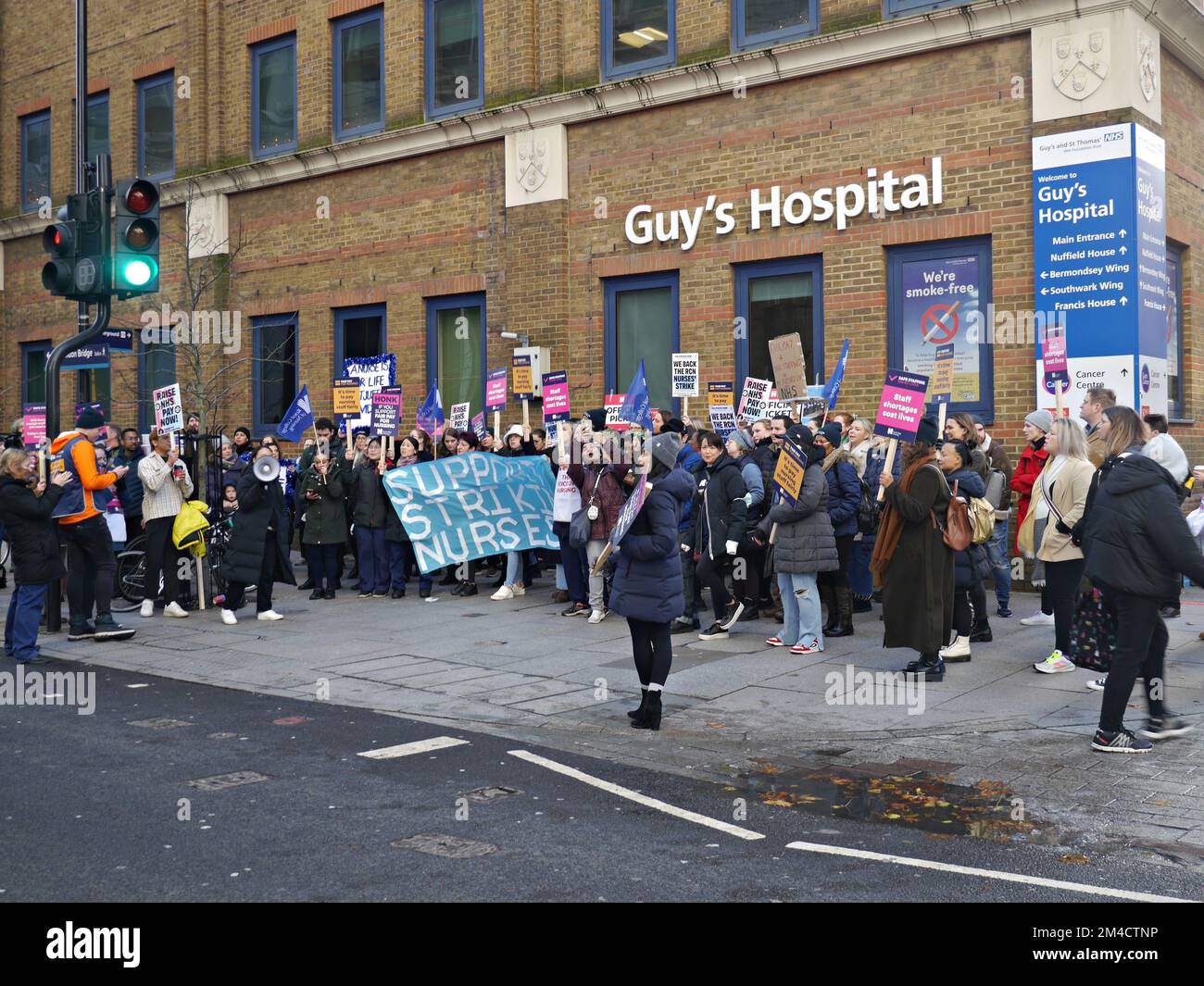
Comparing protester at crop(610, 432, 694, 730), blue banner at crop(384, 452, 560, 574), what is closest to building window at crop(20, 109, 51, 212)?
blue banner at crop(384, 452, 560, 574)

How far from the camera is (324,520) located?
49.0 ft

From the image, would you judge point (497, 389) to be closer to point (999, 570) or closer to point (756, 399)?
point (756, 399)

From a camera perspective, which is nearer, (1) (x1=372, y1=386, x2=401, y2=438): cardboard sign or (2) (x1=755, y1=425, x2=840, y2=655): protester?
(2) (x1=755, y1=425, x2=840, y2=655): protester

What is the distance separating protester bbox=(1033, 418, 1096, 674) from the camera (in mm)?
9422

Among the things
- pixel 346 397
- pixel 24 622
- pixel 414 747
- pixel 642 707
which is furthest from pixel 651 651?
pixel 346 397

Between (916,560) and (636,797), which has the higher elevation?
(916,560)

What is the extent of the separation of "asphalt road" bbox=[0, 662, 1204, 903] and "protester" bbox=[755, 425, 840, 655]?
3.90 meters

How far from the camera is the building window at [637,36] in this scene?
16.9 metres

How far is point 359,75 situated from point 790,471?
1297cm

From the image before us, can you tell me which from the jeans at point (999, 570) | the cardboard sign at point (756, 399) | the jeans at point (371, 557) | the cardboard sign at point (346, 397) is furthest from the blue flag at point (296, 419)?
the jeans at point (999, 570)

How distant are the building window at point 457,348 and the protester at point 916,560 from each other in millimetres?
10341

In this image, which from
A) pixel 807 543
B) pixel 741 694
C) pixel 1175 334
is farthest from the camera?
pixel 1175 334

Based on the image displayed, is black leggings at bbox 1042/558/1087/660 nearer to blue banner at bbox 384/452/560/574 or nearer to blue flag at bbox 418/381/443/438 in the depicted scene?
blue banner at bbox 384/452/560/574

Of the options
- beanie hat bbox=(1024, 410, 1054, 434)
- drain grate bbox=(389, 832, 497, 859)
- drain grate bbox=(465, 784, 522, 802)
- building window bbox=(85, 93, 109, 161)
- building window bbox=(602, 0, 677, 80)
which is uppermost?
building window bbox=(85, 93, 109, 161)
